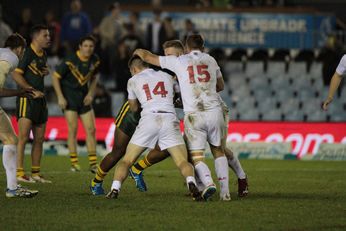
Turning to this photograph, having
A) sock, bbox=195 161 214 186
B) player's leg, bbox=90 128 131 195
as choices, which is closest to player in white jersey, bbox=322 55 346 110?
sock, bbox=195 161 214 186

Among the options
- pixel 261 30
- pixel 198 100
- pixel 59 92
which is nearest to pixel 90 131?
pixel 59 92

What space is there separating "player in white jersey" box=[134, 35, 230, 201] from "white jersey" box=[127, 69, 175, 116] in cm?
20

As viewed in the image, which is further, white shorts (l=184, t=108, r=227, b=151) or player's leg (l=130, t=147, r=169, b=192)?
player's leg (l=130, t=147, r=169, b=192)

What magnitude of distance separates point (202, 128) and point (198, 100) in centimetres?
35

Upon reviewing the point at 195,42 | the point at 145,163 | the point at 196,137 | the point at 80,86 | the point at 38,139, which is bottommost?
the point at 38,139

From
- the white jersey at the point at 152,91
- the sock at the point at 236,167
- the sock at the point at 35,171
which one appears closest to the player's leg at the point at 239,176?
the sock at the point at 236,167

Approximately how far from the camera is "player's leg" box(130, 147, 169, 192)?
14.2 meters

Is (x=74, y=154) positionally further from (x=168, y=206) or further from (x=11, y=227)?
(x=11, y=227)

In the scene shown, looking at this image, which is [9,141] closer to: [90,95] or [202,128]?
[202,128]

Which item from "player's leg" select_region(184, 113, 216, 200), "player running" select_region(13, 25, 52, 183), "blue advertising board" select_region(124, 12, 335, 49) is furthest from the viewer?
"blue advertising board" select_region(124, 12, 335, 49)

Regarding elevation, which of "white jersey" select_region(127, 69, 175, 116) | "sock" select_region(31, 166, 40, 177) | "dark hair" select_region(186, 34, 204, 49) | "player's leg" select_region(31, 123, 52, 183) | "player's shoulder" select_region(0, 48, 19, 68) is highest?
"dark hair" select_region(186, 34, 204, 49)

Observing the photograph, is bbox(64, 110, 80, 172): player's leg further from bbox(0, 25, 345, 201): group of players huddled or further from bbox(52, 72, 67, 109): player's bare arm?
bbox(0, 25, 345, 201): group of players huddled

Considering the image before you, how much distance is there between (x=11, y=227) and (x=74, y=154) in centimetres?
804

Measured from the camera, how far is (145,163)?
47.4 ft
